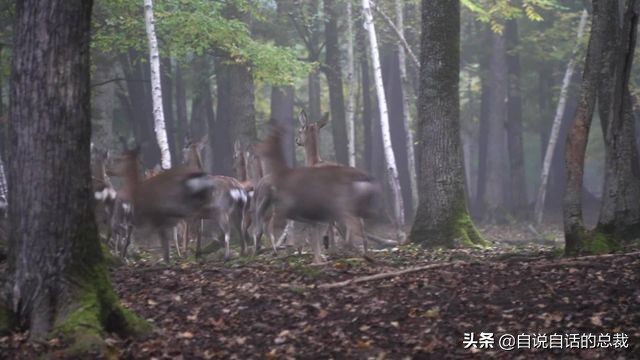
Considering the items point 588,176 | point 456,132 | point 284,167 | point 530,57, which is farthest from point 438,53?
point 588,176

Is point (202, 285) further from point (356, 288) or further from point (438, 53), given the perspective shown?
point (438, 53)

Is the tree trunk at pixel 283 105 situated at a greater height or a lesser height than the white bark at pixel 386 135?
greater

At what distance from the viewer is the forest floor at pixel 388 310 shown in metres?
8.46

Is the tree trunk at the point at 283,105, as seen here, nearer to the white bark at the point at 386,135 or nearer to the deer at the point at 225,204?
the white bark at the point at 386,135

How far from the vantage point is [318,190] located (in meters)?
14.2

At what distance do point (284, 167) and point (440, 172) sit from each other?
355 centimetres

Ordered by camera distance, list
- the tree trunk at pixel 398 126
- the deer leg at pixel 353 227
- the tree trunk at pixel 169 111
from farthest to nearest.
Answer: the tree trunk at pixel 398 126 → the tree trunk at pixel 169 111 → the deer leg at pixel 353 227

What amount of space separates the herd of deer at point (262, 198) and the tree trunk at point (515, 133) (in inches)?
905

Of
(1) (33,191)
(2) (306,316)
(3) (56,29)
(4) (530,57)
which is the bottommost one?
(2) (306,316)

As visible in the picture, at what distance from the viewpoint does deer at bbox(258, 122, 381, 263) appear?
46.7 ft

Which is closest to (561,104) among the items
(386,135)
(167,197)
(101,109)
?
(386,135)

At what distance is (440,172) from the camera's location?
16953 mm

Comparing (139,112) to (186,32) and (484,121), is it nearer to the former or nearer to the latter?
(186,32)

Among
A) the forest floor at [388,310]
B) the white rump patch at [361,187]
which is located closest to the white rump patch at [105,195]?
the forest floor at [388,310]
